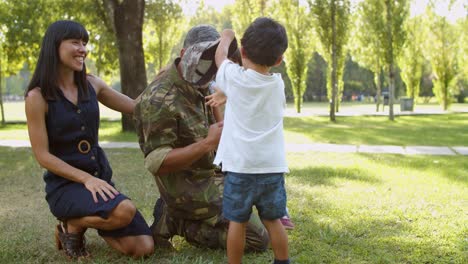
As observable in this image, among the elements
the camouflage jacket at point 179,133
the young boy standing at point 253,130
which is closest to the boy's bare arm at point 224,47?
the young boy standing at point 253,130

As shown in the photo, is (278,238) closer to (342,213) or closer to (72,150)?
(72,150)

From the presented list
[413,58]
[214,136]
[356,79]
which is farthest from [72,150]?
[356,79]

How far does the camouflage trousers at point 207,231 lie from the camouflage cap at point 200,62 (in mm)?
1005

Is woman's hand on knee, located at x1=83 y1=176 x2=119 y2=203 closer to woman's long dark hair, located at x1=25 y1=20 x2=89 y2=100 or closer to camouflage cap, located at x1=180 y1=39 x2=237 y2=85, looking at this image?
Result: woman's long dark hair, located at x1=25 y1=20 x2=89 y2=100

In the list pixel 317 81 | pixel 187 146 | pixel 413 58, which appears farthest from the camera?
pixel 317 81

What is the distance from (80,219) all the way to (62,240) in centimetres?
30

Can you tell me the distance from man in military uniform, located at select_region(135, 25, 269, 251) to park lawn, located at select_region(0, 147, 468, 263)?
174 mm

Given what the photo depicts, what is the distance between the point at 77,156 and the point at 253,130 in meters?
1.34

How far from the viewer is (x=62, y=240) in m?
3.56

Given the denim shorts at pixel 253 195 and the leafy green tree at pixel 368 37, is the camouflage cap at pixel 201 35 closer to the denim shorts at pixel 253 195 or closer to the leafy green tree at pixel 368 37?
the denim shorts at pixel 253 195

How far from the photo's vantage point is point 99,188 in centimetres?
336

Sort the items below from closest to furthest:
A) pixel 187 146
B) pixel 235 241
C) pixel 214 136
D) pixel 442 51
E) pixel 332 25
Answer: pixel 235 241 → pixel 214 136 → pixel 187 146 → pixel 332 25 → pixel 442 51

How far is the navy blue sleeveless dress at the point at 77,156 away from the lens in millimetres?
3354

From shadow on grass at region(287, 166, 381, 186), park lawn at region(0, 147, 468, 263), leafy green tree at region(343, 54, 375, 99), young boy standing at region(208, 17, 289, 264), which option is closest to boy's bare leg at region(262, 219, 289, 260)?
young boy standing at region(208, 17, 289, 264)
